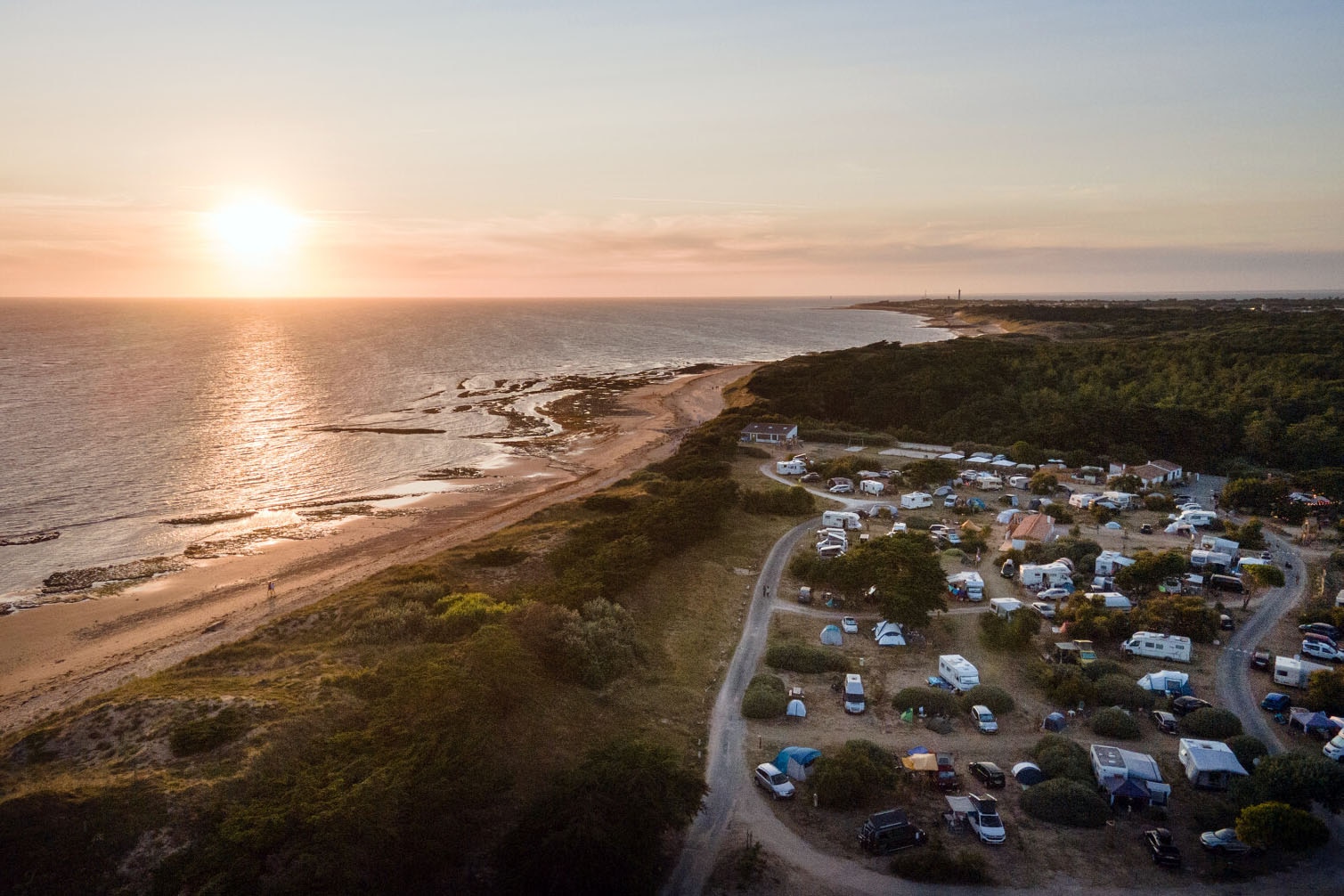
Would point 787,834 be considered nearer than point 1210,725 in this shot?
Yes

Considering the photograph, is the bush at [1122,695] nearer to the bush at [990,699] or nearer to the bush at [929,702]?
the bush at [990,699]

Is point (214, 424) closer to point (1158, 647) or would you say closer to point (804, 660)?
point (804, 660)

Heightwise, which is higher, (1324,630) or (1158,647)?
(1324,630)

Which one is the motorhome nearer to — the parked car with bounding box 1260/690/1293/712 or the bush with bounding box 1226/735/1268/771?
the parked car with bounding box 1260/690/1293/712

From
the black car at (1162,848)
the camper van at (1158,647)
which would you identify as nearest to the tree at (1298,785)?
the black car at (1162,848)

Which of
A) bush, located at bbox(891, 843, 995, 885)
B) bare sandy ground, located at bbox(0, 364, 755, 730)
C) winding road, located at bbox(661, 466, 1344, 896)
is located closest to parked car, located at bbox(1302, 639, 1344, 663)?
winding road, located at bbox(661, 466, 1344, 896)

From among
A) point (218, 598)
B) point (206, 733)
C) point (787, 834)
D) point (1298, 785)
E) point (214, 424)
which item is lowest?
point (218, 598)

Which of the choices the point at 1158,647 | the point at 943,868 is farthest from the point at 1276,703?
the point at 943,868
